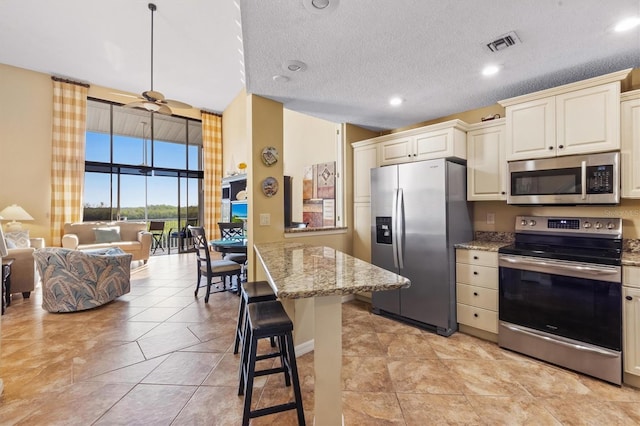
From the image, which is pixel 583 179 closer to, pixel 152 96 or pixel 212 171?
pixel 152 96

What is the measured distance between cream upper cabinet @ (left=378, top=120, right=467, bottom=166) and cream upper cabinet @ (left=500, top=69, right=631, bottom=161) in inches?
16.9

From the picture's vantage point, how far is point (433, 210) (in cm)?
283

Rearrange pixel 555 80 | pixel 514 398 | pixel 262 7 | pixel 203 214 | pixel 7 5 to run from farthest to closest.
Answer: pixel 203 214 → pixel 7 5 → pixel 555 80 → pixel 514 398 → pixel 262 7

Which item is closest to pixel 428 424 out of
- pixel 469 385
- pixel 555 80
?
pixel 469 385

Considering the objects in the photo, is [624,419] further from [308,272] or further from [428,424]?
[308,272]

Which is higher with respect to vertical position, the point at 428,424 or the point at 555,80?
the point at 555,80

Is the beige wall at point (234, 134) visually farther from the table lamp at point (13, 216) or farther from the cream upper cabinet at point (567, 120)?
the cream upper cabinet at point (567, 120)

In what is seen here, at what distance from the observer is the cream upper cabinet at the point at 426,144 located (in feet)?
9.41

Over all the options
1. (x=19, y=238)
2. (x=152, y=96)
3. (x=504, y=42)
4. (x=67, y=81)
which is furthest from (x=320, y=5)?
(x=67, y=81)

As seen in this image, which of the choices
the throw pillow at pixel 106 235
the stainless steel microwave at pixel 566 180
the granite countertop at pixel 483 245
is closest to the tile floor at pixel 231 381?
the granite countertop at pixel 483 245

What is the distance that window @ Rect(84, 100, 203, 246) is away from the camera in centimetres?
669

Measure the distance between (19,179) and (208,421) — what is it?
267 inches

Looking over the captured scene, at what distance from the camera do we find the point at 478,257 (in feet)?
8.87

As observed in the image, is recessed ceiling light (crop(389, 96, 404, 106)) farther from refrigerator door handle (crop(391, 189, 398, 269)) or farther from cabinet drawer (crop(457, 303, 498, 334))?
cabinet drawer (crop(457, 303, 498, 334))
